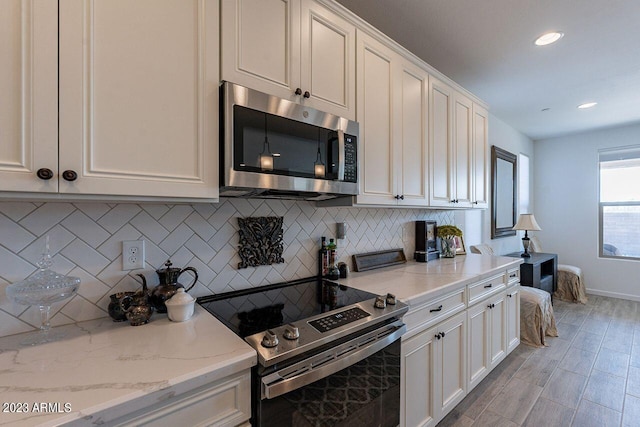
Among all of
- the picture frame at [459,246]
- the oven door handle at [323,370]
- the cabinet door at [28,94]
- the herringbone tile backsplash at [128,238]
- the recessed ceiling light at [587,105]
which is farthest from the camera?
the recessed ceiling light at [587,105]

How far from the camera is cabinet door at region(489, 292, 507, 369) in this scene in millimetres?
2197

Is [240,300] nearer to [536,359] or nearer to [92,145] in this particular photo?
[92,145]

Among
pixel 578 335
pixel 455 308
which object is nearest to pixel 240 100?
pixel 455 308

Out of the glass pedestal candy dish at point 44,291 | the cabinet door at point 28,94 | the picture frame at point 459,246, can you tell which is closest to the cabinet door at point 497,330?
the picture frame at point 459,246

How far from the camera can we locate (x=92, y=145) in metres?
0.90

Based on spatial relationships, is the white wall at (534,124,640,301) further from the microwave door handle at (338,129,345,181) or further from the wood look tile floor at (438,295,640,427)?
the microwave door handle at (338,129,345,181)

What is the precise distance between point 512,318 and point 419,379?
4.90 feet

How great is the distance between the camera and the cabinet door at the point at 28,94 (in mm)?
783

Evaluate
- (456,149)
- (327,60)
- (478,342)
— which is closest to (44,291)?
(327,60)

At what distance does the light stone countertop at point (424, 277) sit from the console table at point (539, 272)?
46.9 inches

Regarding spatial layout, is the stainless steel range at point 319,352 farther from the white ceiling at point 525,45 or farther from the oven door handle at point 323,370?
the white ceiling at point 525,45

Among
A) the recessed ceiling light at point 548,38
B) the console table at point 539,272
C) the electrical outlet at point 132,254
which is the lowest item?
the console table at point 539,272

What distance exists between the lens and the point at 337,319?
47.1 inches

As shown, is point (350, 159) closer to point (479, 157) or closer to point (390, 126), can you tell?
point (390, 126)
